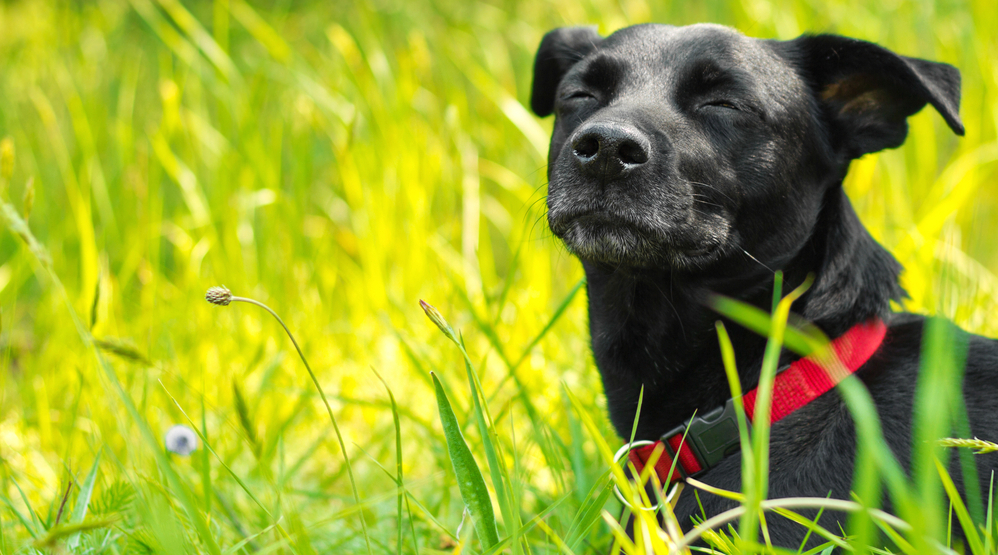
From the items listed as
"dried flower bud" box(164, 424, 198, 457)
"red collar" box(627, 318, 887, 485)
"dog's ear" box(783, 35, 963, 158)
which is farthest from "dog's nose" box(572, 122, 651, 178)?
"dried flower bud" box(164, 424, 198, 457)

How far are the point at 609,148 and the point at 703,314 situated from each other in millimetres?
509

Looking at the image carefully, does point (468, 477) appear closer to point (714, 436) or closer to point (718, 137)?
point (714, 436)

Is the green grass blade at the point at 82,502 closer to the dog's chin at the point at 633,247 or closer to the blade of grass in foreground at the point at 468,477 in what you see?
the blade of grass in foreground at the point at 468,477

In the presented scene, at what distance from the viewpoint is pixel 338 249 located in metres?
3.91

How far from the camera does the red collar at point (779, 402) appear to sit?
1529 mm

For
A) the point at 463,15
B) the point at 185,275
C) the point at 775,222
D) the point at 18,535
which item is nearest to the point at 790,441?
the point at 775,222

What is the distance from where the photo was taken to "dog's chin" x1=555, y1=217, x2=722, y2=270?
1616 mm

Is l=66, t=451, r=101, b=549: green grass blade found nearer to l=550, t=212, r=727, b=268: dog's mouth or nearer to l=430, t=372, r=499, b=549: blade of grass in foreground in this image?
l=430, t=372, r=499, b=549: blade of grass in foreground

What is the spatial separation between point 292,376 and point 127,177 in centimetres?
144

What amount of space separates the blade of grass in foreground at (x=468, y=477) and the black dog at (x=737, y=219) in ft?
1.95

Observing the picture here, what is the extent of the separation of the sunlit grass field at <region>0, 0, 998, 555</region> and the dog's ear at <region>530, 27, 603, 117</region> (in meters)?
0.28

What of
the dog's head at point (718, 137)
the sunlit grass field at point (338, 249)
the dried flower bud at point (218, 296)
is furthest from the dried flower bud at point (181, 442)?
the dog's head at point (718, 137)

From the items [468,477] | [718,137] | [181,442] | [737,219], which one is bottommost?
[181,442]

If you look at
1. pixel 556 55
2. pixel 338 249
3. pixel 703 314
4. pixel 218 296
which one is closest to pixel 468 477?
pixel 218 296
